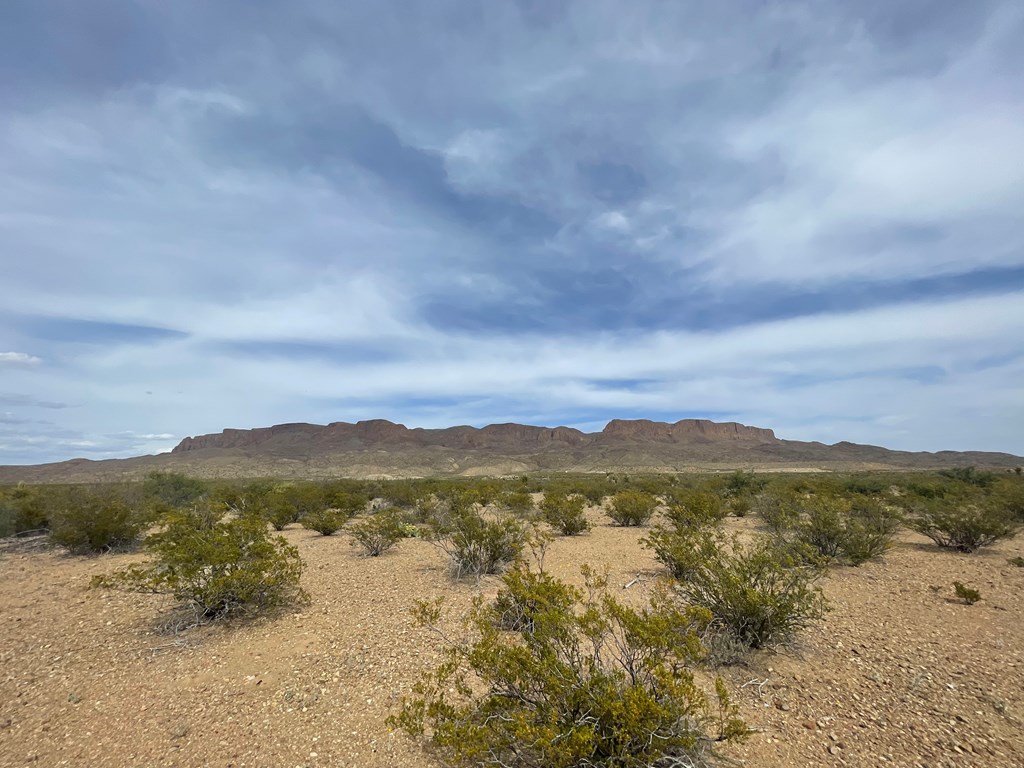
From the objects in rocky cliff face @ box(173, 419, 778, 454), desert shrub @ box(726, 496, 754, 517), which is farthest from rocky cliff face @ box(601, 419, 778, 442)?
desert shrub @ box(726, 496, 754, 517)

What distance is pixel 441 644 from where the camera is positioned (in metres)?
6.27

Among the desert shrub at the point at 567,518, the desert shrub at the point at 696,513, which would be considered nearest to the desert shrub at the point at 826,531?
the desert shrub at the point at 696,513

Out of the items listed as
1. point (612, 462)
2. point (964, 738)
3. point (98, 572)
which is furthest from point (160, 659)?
point (612, 462)

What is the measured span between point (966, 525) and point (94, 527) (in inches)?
819

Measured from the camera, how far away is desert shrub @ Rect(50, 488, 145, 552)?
39.7ft

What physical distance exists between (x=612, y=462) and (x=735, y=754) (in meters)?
83.7

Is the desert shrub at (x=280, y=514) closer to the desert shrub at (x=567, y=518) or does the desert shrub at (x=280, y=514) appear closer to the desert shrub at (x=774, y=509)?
the desert shrub at (x=567, y=518)

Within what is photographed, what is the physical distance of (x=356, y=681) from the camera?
5.36 m

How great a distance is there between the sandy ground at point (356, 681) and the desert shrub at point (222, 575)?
0.44m

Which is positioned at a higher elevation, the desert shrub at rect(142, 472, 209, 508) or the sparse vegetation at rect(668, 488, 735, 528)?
the desert shrub at rect(142, 472, 209, 508)

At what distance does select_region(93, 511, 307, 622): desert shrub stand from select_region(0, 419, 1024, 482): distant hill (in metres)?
64.4

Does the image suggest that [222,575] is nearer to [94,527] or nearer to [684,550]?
[684,550]

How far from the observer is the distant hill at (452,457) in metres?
78.2

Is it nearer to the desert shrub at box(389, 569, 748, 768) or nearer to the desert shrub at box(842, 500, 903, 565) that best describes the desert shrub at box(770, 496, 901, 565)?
the desert shrub at box(842, 500, 903, 565)
